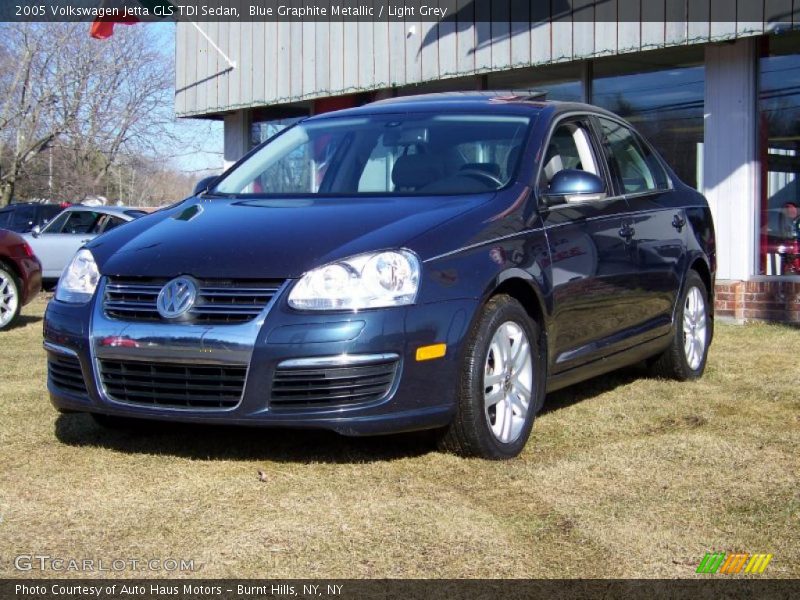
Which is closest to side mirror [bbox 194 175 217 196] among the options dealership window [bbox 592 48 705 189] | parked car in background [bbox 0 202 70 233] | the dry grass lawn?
the dry grass lawn

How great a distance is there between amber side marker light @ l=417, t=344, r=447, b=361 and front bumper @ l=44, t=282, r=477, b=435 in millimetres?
17

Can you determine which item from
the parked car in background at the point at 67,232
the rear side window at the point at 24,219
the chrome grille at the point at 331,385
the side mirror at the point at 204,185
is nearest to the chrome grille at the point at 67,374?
the chrome grille at the point at 331,385

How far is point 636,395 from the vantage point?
6.46 m

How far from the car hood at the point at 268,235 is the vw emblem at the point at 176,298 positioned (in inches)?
1.9

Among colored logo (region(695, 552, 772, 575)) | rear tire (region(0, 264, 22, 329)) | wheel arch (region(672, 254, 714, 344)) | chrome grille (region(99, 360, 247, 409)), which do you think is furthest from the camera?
rear tire (region(0, 264, 22, 329))

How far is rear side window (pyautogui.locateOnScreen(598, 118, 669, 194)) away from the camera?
6242 millimetres

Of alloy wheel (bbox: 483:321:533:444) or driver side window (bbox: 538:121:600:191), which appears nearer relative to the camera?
alloy wheel (bbox: 483:321:533:444)

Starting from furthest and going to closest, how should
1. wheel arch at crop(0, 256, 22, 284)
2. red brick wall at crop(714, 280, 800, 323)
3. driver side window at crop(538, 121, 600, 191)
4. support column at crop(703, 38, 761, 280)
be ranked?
1. wheel arch at crop(0, 256, 22, 284)
2. support column at crop(703, 38, 761, 280)
3. red brick wall at crop(714, 280, 800, 323)
4. driver side window at crop(538, 121, 600, 191)

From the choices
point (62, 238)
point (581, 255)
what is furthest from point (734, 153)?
point (62, 238)

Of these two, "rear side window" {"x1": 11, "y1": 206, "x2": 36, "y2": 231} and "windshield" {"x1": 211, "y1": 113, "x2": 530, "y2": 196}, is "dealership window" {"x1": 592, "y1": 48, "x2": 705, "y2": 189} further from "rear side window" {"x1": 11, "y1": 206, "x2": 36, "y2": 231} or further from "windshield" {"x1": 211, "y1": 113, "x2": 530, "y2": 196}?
"rear side window" {"x1": 11, "y1": 206, "x2": 36, "y2": 231}

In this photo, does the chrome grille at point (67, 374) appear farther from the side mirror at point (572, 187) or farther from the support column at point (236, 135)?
the support column at point (236, 135)

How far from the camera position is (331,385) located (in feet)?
14.3

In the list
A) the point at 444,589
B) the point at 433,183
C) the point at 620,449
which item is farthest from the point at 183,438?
the point at 444,589

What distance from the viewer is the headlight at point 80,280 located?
15.9ft
